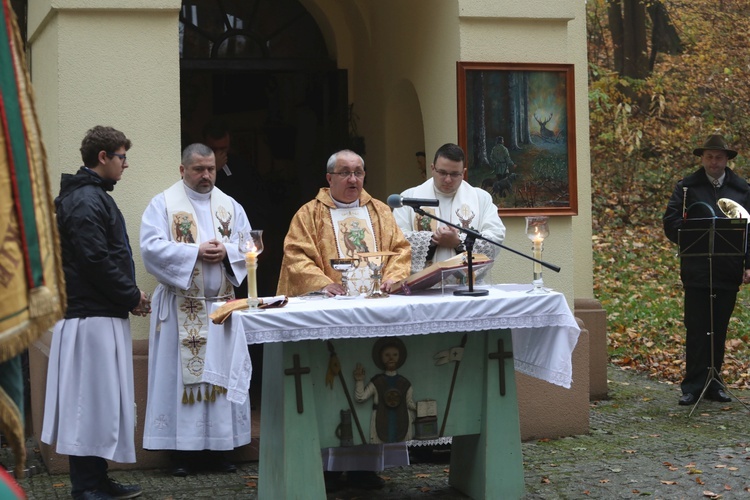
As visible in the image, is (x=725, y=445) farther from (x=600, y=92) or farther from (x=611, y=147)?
(x=611, y=147)

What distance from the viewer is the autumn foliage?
1948cm

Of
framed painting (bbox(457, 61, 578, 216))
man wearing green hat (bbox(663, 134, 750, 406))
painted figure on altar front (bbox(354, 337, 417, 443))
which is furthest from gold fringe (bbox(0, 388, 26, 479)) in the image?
man wearing green hat (bbox(663, 134, 750, 406))

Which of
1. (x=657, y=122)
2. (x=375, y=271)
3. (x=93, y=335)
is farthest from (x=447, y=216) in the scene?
(x=657, y=122)

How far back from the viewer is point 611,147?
73.3 feet

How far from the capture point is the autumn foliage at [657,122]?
19484 mm

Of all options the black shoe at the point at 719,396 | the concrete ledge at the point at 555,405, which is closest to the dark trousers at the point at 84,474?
the concrete ledge at the point at 555,405

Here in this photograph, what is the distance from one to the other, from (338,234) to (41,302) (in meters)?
4.75

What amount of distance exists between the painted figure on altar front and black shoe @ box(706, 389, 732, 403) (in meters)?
4.28

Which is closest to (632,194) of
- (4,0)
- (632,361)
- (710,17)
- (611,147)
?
(611,147)

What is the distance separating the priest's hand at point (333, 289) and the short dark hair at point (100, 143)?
57.1 inches

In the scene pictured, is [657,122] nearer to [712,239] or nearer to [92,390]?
[712,239]

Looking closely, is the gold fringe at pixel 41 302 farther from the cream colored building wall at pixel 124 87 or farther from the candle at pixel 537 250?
the cream colored building wall at pixel 124 87

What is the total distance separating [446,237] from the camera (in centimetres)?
686

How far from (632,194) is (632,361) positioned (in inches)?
425
